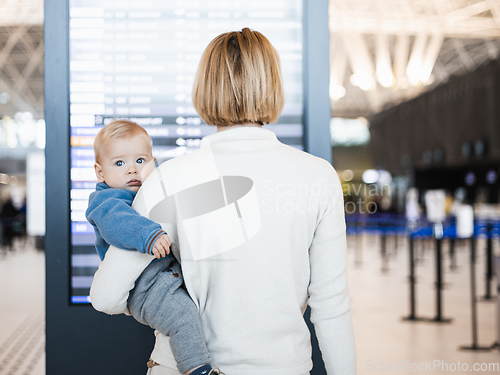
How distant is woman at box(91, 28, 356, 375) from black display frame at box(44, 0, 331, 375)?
106 centimetres

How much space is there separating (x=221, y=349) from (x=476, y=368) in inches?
127

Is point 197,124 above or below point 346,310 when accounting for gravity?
above

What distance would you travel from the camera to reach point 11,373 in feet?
A: 11.4

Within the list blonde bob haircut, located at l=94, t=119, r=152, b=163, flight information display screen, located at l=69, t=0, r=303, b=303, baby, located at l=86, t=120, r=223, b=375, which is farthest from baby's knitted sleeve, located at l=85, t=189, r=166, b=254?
flight information display screen, located at l=69, t=0, r=303, b=303

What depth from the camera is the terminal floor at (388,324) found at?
367cm

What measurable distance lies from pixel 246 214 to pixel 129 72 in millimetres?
1320

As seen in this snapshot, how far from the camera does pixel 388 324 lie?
4.84 m

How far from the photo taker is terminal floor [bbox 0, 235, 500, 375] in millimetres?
3672

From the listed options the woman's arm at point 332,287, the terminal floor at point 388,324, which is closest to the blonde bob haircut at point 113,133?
the woman's arm at point 332,287

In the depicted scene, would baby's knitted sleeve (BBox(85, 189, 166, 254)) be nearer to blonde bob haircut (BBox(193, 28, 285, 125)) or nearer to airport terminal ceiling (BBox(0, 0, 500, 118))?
blonde bob haircut (BBox(193, 28, 285, 125))

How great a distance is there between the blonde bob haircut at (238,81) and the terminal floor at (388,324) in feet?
9.60

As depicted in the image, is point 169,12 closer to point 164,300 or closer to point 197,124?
point 197,124

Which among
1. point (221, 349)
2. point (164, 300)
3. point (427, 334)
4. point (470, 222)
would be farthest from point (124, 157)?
point (470, 222)

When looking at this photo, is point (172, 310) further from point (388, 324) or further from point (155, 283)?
point (388, 324)
